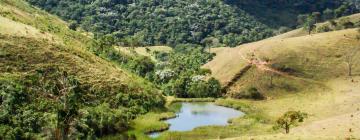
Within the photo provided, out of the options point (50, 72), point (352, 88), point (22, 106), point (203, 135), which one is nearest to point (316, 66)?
point (352, 88)

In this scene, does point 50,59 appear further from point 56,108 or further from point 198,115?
point 56,108

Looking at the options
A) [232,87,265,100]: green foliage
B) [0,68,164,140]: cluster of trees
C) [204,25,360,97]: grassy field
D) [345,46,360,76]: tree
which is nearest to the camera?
[0,68,164,140]: cluster of trees

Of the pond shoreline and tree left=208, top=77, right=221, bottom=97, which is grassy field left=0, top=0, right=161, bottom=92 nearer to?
the pond shoreline

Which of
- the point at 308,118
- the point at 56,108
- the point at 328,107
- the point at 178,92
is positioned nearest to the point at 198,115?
the point at 178,92

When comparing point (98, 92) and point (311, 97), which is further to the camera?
point (311, 97)

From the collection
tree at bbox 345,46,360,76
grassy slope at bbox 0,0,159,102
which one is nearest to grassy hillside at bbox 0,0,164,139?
grassy slope at bbox 0,0,159,102

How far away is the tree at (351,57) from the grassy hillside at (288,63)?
2.41 feet

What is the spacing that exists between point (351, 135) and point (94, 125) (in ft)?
157

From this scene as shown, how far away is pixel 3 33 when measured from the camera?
12231 cm

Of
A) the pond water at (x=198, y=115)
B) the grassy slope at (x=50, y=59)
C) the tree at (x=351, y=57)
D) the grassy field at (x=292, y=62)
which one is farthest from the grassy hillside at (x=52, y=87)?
the tree at (x=351, y=57)

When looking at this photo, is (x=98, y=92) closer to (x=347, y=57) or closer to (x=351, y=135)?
→ (x=351, y=135)

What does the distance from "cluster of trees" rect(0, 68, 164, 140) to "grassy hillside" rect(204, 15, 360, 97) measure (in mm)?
37457

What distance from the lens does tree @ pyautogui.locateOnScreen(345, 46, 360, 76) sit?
518 ft

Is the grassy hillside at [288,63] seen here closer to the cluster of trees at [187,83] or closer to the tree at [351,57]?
the tree at [351,57]
